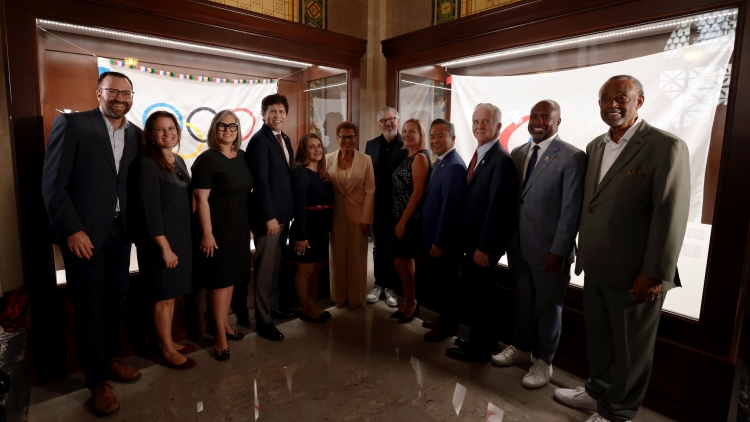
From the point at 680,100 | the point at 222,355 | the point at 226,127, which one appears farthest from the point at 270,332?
the point at 680,100

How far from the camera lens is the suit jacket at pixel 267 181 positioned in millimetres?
2693

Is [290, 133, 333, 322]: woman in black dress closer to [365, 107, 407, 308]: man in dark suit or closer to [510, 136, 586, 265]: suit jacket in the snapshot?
[365, 107, 407, 308]: man in dark suit

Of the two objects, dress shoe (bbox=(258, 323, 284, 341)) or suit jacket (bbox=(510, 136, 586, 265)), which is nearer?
suit jacket (bbox=(510, 136, 586, 265))

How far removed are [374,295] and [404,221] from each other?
92 centimetres

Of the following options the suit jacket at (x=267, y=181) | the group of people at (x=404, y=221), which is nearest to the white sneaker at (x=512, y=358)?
the group of people at (x=404, y=221)

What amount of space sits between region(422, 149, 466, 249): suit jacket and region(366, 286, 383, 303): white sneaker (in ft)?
3.30

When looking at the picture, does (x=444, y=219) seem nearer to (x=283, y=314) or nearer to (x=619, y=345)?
(x=619, y=345)

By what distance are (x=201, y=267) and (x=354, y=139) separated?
1399 mm

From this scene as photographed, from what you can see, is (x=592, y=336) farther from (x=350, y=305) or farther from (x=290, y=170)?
(x=290, y=170)

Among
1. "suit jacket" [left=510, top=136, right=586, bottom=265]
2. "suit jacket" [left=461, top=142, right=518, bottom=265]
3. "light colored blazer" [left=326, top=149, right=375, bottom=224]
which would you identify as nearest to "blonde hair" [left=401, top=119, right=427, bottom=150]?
"light colored blazer" [left=326, top=149, right=375, bottom=224]

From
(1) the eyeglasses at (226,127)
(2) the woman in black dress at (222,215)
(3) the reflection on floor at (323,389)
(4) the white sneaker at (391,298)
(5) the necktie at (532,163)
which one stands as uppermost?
(1) the eyeglasses at (226,127)

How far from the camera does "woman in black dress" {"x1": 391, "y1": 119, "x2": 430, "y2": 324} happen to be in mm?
2961

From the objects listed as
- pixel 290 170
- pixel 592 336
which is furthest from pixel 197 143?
pixel 592 336

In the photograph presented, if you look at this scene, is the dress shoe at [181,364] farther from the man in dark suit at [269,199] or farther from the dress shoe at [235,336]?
the man in dark suit at [269,199]
